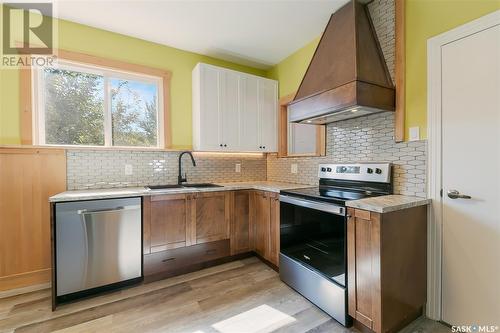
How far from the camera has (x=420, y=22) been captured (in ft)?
6.02

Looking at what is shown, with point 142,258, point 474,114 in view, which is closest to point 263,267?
point 142,258

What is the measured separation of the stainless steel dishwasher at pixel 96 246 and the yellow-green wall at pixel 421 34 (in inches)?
102

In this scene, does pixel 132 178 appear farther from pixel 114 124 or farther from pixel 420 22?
pixel 420 22

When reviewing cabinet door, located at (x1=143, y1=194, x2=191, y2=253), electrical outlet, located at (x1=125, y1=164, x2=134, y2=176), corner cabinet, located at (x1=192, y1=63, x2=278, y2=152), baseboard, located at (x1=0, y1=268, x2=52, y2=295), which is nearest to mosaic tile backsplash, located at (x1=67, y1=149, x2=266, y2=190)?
electrical outlet, located at (x1=125, y1=164, x2=134, y2=176)

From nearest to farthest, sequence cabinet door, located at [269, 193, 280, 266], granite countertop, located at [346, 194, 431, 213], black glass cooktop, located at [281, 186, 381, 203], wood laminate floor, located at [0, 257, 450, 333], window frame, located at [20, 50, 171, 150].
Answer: granite countertop, located at [346, 194, 431, 213] → wood laminate floor, located at [0, 257, 450, 333] → black glass cooktop, located at [281, 186, 381, 203] → window frame, located at [20, 50, 171, 150] → cabinet door, located at [269, 193, 280, 266]

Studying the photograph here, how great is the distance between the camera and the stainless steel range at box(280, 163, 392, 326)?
1.75 m

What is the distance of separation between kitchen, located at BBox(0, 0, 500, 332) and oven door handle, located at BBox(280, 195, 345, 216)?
3cm

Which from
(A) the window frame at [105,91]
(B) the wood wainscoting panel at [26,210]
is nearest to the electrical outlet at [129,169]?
(A) the window frame at [105,91]

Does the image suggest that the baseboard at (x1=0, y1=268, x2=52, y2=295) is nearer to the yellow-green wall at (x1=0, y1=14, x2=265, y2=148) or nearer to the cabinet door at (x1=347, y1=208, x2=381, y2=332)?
the yellow-green wall at (x1=0, y1=14, x2=265, y2=148)

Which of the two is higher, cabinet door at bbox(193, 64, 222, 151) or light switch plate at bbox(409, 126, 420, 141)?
cabinet door at bbox(193, 64, 222, 151)

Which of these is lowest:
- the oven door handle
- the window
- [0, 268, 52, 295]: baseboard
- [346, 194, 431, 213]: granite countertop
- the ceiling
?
[0, 268, 52, 295]: baseboard

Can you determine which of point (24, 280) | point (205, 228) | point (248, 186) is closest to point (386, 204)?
point (248, 186)

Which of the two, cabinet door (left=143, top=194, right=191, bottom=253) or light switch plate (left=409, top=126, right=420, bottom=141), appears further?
cabinet door (left=143, top=194, right=191, bottom=253)

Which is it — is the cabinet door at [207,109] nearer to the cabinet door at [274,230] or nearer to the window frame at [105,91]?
the window frame at [105,91]
